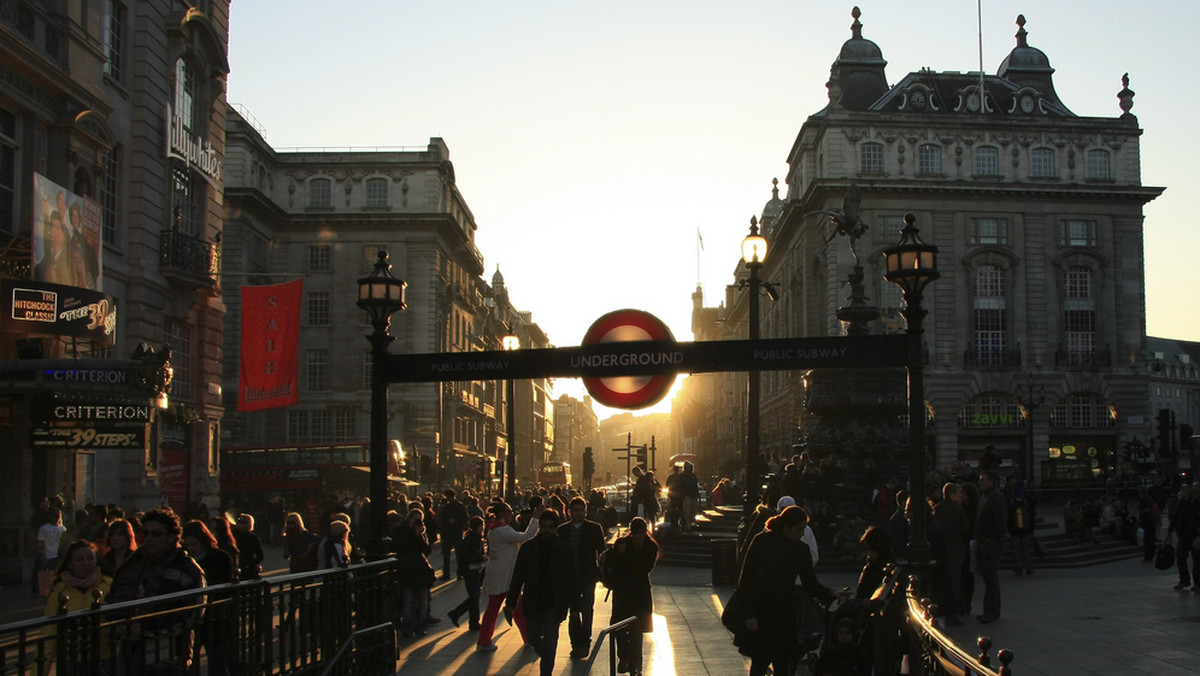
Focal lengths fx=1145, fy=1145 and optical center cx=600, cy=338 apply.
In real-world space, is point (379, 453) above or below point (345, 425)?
above

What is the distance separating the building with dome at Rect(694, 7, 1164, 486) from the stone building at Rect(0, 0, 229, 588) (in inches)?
1579

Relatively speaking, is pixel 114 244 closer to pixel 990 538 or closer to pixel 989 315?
pixel 990 538

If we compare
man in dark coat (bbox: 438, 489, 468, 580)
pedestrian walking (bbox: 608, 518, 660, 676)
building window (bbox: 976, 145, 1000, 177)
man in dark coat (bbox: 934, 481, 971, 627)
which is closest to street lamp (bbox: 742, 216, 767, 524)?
man in dark coat (bbox: 934, 481, 971, 627)

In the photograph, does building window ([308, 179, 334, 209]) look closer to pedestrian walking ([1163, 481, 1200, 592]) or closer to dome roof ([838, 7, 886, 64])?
dome roof ([838, 7, 886, 64])

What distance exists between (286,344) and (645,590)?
20326 millimetres

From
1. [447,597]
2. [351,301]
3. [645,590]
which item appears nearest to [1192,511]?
[645,590]

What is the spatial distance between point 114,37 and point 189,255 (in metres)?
5.43

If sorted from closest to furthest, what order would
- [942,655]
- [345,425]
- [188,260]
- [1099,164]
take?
[942,655] < [188,260] < [345,425] < [1099,164]

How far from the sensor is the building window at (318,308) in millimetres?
64625

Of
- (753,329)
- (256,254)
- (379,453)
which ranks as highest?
(256,254)

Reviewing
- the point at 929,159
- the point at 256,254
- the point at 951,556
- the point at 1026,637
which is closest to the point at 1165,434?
the point at 951,556

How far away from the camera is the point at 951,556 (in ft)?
46.5

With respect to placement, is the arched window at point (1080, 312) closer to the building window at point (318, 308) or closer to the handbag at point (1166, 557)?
the building window at point (318, 308)

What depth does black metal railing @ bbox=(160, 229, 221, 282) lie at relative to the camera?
27.3 metres
